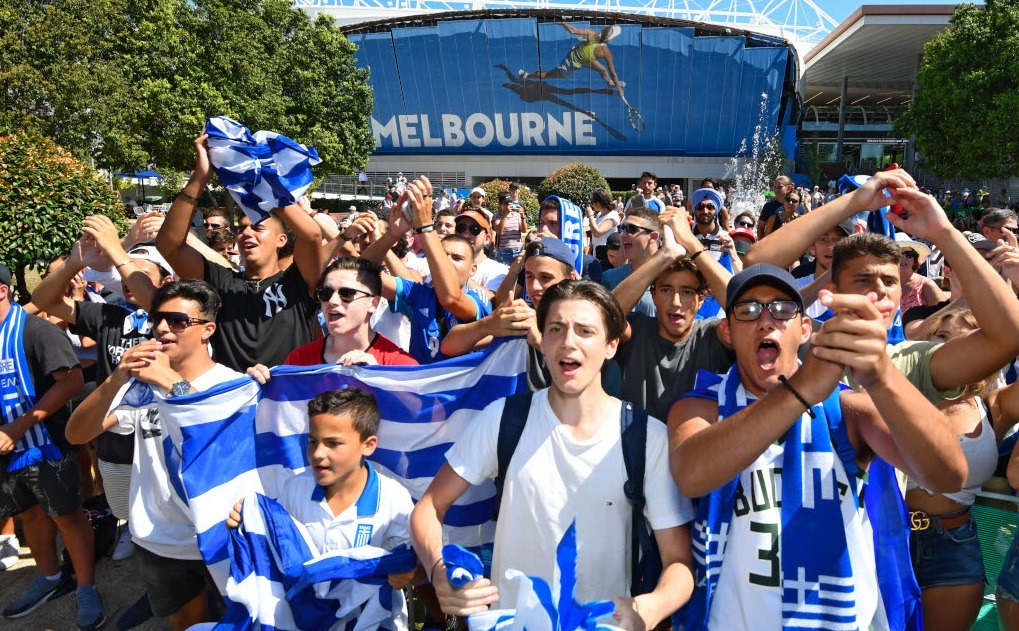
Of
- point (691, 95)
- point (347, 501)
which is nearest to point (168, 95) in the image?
point (347, 501)

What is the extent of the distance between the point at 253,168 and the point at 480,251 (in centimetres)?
284

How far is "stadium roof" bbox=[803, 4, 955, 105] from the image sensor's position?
33469mm

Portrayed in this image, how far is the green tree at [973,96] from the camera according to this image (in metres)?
23.7

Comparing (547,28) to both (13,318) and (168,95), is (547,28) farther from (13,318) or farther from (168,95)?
(13,318)

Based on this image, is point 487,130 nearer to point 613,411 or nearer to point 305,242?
point 305,242

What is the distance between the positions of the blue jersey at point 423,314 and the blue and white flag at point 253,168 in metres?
0.85

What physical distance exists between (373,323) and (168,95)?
780 inches

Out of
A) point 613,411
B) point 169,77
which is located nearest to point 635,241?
point 613,411

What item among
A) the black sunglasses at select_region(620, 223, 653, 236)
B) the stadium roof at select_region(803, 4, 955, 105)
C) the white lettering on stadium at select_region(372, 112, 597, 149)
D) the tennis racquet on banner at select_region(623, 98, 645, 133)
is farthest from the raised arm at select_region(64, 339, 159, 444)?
the white lettering on stadium at select_region(372, 112, 597, 149)

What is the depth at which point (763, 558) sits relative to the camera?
197cm

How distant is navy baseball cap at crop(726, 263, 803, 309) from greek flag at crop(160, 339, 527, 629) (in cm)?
132

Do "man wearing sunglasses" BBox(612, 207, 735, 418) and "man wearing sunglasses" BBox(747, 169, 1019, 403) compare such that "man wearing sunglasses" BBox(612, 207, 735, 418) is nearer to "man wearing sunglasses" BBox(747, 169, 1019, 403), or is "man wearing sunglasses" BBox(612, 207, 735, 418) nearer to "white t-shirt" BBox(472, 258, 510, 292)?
"man wearing sunglasses" BBox(747, 169, 1019, 403)

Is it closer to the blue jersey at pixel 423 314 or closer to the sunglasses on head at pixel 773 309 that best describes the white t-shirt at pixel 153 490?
the blue jersey at pixel 423 314

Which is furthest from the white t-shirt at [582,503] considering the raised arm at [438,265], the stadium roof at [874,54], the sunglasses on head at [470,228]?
the stadium roof at [874,54]
